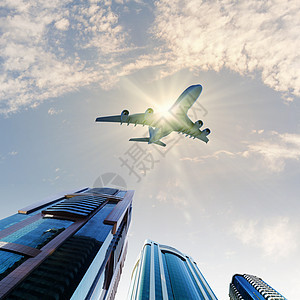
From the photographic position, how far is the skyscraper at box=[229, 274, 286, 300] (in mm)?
94894

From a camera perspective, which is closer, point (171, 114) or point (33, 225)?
point (171, 114)

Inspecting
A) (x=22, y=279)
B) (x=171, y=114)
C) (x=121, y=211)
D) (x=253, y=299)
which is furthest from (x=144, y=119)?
(x=253, y=299)

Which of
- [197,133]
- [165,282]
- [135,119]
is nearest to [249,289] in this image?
[165,282]

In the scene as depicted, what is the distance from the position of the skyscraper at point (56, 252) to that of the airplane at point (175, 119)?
104ft

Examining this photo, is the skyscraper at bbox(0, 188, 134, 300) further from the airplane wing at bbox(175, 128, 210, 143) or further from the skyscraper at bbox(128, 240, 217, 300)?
the airplane wing at bbox(175, 128, 210, 143)

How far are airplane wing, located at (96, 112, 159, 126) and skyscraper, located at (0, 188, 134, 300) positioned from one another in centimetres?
3174

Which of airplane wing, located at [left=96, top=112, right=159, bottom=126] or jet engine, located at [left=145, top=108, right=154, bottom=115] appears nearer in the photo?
jet engine, located at [left=145, top=108, right=154, bottom=115]

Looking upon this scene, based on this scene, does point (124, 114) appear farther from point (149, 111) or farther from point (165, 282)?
point (165, 282)

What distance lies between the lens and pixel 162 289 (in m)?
61.7

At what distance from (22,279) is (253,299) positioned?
136490 mm

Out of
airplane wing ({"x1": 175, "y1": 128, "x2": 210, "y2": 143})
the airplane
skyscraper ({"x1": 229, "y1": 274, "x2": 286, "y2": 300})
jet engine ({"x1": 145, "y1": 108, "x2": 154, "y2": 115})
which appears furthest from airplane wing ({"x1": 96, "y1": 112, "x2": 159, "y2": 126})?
skyscraper ({"x1": 229, "y1": 274, "x2": 286, "y2": 300})

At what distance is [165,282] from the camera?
67.2 meters

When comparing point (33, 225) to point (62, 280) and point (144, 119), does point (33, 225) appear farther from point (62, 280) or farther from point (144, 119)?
point (144, 119)

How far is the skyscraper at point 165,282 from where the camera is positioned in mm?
59969
